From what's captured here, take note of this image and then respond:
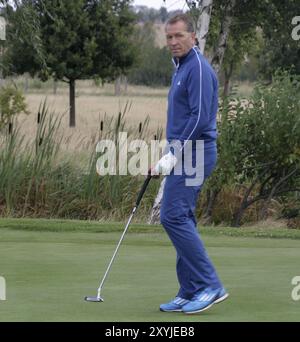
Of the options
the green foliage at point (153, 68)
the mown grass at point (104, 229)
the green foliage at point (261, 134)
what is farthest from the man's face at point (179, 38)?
the green foliage at point (153, 68)

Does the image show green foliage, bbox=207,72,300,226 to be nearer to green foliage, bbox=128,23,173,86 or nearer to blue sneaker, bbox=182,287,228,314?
blue sneaker, bbox=182,287,228,314

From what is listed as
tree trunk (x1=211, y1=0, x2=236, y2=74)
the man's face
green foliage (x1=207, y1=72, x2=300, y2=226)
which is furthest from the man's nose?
tree trunk (x1=211, y1=0, x2=236, y2=74)

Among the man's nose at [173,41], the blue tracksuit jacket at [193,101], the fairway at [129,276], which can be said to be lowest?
the fairway at [129,276]

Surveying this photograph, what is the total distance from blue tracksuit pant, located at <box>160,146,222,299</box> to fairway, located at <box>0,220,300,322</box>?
22 cm

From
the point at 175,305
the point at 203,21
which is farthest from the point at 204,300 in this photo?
the point at 203,21

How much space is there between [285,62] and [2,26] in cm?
2496

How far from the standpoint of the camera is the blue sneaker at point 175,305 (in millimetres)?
6410

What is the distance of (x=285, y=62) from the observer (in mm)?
38438

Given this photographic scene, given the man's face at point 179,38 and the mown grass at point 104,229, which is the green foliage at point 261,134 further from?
the man's face at point 179,38

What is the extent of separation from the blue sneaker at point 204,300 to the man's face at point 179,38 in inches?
65.5

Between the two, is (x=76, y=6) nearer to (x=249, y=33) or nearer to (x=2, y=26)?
(x=249, y=33)

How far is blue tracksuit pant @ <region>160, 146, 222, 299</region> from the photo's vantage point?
6582 millimetres

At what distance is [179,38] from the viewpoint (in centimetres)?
654

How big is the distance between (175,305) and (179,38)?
1.84m
